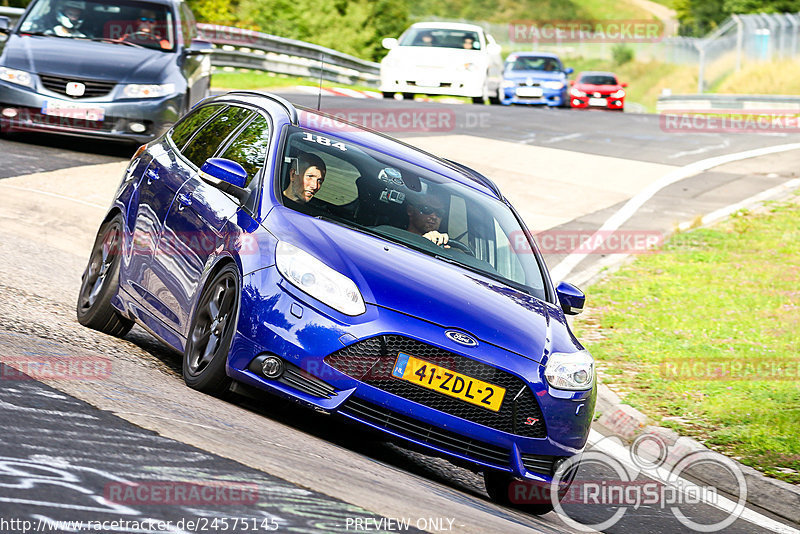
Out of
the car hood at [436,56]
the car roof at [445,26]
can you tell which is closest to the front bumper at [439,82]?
the car hood at [436,56]

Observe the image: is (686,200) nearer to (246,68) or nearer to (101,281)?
(101,281)

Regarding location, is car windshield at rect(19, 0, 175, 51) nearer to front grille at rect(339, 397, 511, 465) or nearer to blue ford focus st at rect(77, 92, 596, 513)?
blue ford focus st at rect(77, 92, 596, 513)

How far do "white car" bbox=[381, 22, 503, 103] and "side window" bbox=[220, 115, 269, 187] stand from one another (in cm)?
1980

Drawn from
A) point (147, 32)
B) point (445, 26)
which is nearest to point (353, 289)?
point (147, 32)

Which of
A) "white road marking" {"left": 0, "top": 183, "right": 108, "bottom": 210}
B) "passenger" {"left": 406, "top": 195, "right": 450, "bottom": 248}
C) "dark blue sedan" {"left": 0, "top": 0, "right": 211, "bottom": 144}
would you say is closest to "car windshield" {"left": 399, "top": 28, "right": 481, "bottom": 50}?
"dark blue sedan" {"left": 0, "top": 0, "right": 211, "bottom": 144}

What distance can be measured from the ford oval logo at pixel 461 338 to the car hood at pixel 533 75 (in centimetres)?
2711

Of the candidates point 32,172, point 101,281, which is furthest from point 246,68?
point 101,281

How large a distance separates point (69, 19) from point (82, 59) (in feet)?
4.25

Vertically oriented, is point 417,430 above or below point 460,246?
below

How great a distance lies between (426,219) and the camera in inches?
277

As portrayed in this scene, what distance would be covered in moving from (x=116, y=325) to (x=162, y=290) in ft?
2.99

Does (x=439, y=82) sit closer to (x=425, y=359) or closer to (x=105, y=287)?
(x=105, y=287)

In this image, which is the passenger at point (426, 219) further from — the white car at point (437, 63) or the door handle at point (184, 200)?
the white car at point (437, 63)

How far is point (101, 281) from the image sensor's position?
25.8 feet
